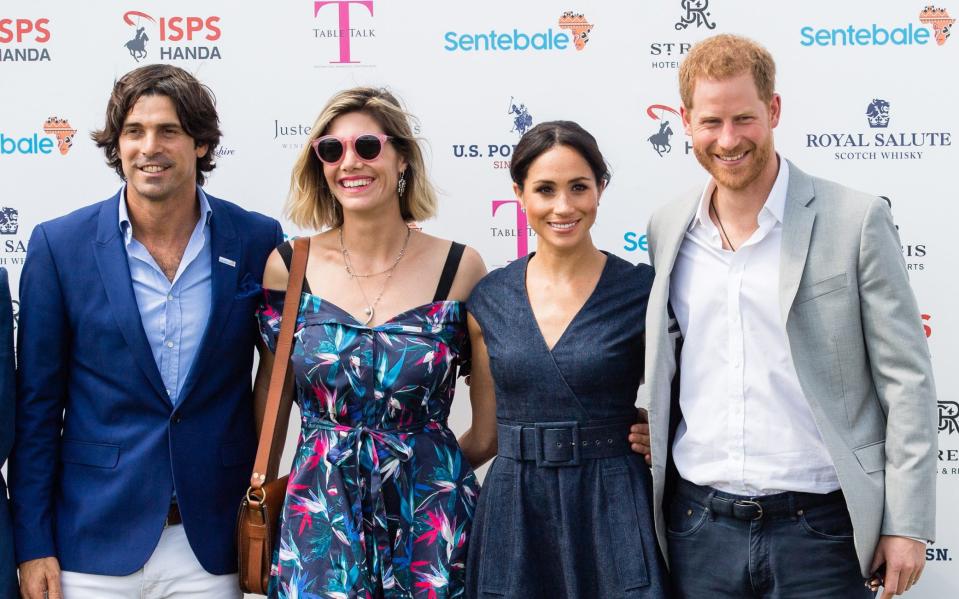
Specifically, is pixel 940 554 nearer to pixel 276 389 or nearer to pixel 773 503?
pixel 773 503

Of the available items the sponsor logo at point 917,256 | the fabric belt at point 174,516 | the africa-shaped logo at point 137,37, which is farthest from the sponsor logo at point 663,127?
the fabric belt at point 174,516

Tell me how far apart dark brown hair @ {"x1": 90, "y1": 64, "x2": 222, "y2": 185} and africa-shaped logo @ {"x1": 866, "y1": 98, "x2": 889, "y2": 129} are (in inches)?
89.3

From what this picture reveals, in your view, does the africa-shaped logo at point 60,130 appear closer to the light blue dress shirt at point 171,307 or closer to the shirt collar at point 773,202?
the light blue dress shirt at point 171,307

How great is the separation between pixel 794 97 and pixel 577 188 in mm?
1243

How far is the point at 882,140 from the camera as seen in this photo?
3.48m

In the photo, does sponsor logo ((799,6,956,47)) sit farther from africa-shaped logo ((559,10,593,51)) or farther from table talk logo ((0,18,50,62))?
table talk logo ((0,18,50,62))

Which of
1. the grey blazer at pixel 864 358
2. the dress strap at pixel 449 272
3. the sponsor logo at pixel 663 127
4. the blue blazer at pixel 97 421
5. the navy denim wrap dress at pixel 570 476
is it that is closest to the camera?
the grey blazer at pixel 864 358

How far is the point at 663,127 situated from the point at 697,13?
41 cm

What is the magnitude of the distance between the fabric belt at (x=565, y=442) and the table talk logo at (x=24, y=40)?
2376 mm

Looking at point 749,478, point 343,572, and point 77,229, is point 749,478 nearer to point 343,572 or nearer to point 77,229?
point 343,572

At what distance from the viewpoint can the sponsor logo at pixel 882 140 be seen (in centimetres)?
347

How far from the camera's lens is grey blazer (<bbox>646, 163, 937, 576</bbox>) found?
231cm

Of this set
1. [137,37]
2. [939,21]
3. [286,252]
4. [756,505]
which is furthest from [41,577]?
[939,21]

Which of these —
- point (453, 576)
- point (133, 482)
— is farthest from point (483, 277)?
point (133, 482)
